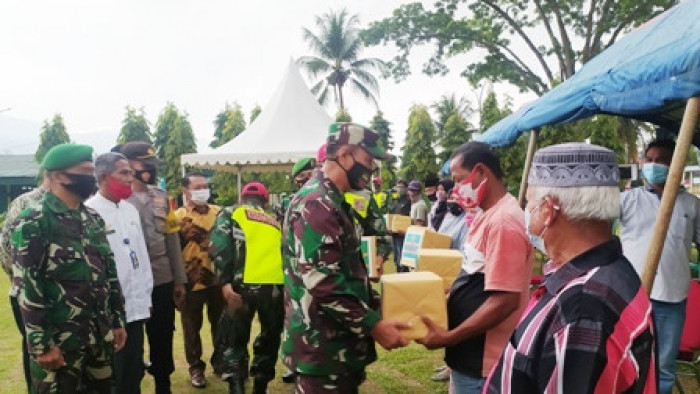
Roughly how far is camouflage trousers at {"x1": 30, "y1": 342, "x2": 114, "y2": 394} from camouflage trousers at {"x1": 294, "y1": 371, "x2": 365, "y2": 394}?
1.34 m

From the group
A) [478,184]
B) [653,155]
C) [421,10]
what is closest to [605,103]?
[653,155]

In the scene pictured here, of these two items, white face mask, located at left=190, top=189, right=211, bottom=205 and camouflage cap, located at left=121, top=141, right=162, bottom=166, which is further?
white face mask, located at left=190, top=189, right=211, bottom=205

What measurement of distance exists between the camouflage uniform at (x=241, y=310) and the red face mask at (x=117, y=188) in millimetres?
1126

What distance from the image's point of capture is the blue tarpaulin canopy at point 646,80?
2553 millimetres

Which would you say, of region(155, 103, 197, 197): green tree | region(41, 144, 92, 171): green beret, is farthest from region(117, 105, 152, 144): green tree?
region(41, 144, 92, 171): green beret

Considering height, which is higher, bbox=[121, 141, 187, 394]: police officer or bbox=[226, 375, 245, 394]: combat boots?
bbox=[121, 141, 187, 394]: police officer

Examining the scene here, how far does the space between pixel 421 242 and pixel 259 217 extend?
1.44m

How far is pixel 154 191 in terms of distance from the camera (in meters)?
4.57

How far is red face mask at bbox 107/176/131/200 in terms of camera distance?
374 cm

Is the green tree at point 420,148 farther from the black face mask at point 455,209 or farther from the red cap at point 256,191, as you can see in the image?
the red cap at point 256,191

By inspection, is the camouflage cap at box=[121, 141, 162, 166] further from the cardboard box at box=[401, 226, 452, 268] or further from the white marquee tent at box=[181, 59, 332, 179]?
the white marquee tent at box=[181, 59, 332, 179]

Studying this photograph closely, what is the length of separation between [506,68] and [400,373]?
15.5 m

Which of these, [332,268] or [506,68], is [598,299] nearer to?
[332,268]

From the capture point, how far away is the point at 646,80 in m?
2.80
